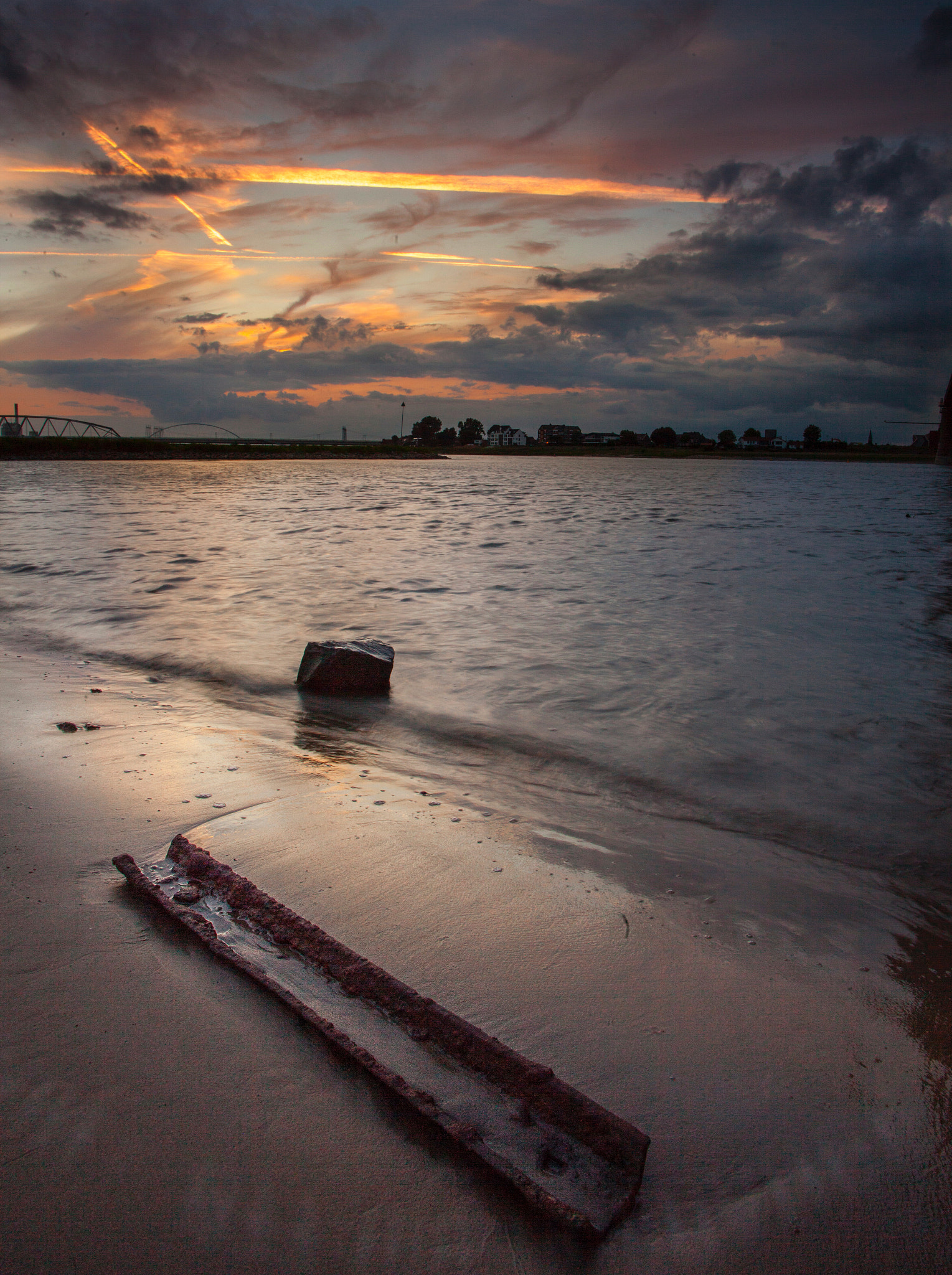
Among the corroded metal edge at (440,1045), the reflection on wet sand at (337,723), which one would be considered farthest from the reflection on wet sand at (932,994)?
the reflection on wet sand at (337,723)

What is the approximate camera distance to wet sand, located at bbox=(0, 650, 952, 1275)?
134cm

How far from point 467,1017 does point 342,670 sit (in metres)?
4.16

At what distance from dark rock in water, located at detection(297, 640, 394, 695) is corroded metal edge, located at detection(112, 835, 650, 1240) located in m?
3.61

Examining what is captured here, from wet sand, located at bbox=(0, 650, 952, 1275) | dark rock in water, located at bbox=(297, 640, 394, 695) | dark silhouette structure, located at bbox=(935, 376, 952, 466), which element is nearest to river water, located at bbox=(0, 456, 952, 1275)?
wet sand, located at bbox=(0, 650, 952, 1275)

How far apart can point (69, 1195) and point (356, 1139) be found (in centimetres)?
54

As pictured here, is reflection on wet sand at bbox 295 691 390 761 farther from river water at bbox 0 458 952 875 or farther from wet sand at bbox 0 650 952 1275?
wet sand at bbox 0 650 952 1275

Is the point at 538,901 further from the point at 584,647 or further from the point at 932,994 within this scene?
the point at 584,647

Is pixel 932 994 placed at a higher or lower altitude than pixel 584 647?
higher

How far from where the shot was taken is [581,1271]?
4.22 ft

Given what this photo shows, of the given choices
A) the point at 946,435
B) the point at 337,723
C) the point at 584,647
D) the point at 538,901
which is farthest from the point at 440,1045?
the point at 946,435

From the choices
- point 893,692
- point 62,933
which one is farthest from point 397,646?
point 62,933

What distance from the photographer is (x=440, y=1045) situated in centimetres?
169

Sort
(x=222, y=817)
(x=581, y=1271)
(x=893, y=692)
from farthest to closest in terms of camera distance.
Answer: (x=893, y=692), (x=222, y=817), (x=581, y=1271)

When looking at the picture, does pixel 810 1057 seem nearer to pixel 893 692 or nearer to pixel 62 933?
pixel 62 933
